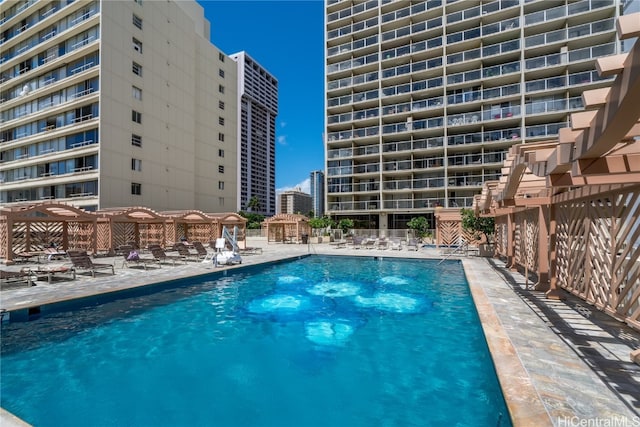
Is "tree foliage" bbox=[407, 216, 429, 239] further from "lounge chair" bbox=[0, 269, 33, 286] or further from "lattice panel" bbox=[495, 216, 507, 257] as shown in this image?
"lounge chair" bbox=[0, 269, 33, 286]

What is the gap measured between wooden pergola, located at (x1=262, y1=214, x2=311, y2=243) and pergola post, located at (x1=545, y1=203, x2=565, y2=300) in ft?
71.6

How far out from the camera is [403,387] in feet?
15.1

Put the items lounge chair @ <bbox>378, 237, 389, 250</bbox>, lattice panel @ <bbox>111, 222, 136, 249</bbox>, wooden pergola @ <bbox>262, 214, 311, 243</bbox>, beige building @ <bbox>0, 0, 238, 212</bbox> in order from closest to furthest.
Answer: lattice panel @ <bbox>111, 222, 136, 249</bbox> < lounge chair @ <bbox>378, 237, 389, 250</bbox> < beige building @ <bbox>0, 0, 238, 212</bbox> < wooden pergola @ <bbox>262, 214, 311, 243</bbox>

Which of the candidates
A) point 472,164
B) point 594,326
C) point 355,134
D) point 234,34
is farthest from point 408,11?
point 594,326

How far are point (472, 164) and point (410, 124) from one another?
8023 millimetres

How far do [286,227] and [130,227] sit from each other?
14.2m

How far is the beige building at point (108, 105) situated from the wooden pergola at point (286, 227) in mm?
8336

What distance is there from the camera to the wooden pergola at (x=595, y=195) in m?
2.43

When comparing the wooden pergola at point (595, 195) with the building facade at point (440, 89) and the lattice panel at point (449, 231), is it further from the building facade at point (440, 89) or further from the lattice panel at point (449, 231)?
the building facade at point (440, 89)

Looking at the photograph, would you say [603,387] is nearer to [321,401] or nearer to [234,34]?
[321,401]

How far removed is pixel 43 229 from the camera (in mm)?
19688

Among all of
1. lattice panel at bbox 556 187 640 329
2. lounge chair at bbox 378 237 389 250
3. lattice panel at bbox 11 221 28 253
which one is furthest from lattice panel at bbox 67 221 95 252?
lattice panel at bbox 556 187 640 329

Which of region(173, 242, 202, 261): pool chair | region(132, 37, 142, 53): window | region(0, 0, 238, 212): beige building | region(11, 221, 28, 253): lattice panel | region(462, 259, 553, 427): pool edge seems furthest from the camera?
region(132, 37, 142, 53): window

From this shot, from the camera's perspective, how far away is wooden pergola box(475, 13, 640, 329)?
243cm
